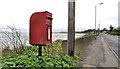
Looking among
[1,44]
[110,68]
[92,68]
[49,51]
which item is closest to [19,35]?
[1,44]

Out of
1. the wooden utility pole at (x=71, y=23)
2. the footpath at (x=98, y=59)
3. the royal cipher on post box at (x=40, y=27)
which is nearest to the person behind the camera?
the royal cipher on post box at (x=40, y=27)

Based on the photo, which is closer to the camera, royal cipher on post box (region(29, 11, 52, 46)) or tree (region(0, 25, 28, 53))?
royal cipher on post box (region(29, 11, 52, 46))

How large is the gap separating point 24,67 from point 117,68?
3.70 meters

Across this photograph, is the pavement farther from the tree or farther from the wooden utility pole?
the tree

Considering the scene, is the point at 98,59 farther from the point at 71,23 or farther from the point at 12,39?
the point at 12,39

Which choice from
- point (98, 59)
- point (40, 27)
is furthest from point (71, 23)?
point (98, 59)

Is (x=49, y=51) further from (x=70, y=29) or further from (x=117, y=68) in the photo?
(x=117, y=68)

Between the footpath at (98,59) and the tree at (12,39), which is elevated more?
the tree at (12,39)

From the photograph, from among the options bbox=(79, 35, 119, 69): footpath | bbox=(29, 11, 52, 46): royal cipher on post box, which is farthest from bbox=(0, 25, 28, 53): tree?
bbox=(79, 35, 119, 69): footpath

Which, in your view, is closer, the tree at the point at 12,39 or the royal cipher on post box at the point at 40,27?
the royal cipher on post box at the point at 40,27

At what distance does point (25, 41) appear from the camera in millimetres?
3260

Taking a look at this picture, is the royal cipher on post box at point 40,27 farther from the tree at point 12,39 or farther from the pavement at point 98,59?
the pavement at point 98,59

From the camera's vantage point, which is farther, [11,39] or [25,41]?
[25,41]

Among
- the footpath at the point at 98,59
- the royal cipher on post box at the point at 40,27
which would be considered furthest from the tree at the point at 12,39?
the footpath at the point at 98,59
